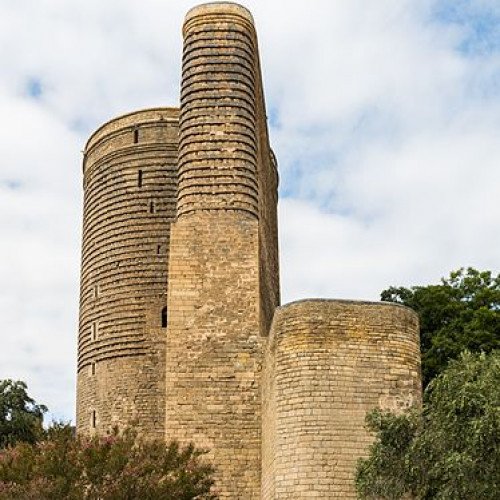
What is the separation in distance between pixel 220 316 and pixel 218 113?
14.3ft

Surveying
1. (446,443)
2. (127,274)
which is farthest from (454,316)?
(446,443)

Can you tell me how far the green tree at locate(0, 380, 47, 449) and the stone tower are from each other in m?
5.13

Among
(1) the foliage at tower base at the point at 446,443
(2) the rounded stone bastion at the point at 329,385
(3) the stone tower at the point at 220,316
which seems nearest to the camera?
(1) the foliage at tower base at the point at 446,443

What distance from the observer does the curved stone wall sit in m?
21.8

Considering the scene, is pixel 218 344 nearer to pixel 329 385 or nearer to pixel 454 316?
pixel 329 385

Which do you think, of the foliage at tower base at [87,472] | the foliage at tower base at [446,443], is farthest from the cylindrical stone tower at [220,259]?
the foliage at tower base at [446,443]

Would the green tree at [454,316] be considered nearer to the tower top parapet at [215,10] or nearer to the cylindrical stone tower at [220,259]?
the cylindrical stone tower at [220,259]

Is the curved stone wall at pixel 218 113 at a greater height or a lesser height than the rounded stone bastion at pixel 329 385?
greater

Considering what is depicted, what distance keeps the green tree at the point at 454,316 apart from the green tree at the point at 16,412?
11310 millimetres

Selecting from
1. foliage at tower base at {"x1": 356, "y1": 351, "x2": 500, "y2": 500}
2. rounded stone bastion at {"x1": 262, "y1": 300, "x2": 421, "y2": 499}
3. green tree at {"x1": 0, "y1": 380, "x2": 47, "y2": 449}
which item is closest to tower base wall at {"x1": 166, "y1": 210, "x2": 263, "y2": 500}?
rounded stone bastion at {"x1": 262, "y1": 300, "x2": 421, "y2": 499}

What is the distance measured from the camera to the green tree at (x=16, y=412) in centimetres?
3099

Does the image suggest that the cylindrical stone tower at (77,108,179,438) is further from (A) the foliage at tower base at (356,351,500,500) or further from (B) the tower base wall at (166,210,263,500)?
(A) the foliage at tower base at (356,351,500,500)

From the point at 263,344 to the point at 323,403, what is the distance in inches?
103

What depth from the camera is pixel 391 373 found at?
18984mm
